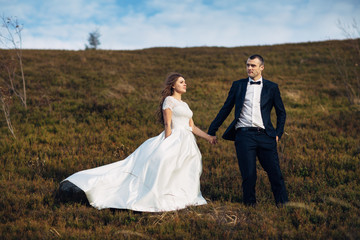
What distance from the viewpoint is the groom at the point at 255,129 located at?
4770mm

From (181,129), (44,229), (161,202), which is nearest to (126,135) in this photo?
(181,129)

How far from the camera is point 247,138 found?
4762 mm

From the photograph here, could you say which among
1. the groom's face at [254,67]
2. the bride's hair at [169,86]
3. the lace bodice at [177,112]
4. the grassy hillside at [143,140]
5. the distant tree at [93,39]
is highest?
the distant tree at [93,39]

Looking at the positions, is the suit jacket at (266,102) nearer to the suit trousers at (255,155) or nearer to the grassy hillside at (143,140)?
the suit trousers at (255,155)

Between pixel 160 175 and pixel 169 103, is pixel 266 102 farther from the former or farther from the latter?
pixel 160 175

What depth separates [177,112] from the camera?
5.60 meters

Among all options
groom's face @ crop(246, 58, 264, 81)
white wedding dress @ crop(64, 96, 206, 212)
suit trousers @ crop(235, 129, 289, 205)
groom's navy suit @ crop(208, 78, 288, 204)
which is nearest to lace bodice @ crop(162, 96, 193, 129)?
white wedding dress @ crop(64, 96, 206, 212)

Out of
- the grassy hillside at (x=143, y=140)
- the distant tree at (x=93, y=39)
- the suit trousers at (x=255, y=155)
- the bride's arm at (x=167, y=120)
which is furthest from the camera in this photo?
the distant tree at (x=93, y=39)

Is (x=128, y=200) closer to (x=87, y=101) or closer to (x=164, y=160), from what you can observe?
(x=164, y=160)

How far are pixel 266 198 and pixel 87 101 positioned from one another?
10200 millimetres

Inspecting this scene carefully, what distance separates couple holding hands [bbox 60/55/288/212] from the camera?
4.81m

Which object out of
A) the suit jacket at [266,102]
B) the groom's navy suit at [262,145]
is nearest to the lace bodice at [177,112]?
the suit jacket at [266,102]

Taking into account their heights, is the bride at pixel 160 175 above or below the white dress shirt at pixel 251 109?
below

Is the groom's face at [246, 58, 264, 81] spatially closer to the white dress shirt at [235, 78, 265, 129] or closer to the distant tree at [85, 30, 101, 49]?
the white dress shirt at [235, 78, 265, 129]
